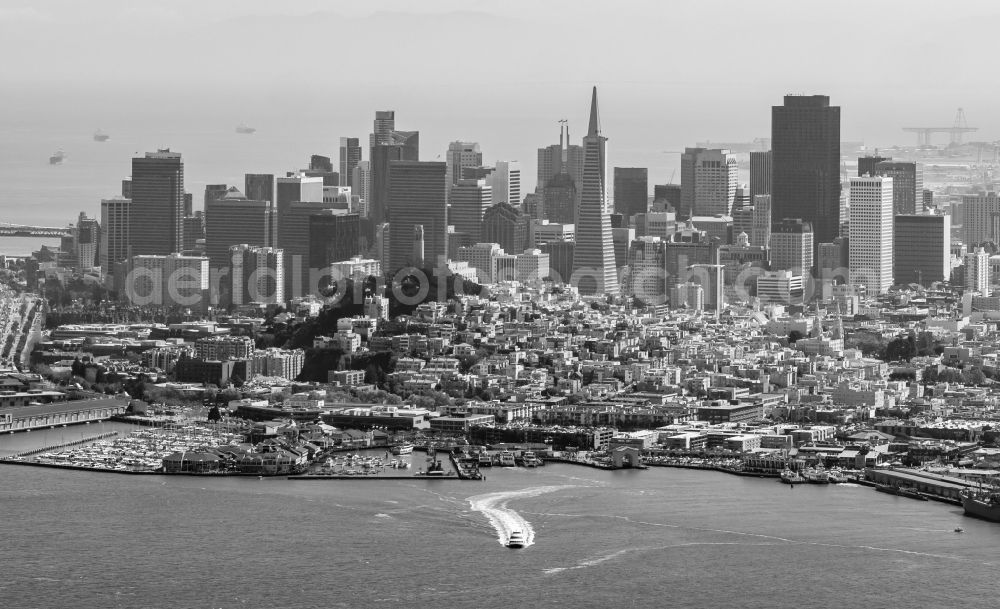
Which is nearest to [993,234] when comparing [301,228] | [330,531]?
[301,228]

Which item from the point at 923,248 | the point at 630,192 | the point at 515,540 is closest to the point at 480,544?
the point at 515,540

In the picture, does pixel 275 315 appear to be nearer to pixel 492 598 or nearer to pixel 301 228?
pixel 301 228

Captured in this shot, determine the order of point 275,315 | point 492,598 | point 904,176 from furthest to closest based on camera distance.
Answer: point 904,176, point 275,315, point 492,598

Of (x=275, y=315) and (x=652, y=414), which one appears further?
(x=275, y=315)

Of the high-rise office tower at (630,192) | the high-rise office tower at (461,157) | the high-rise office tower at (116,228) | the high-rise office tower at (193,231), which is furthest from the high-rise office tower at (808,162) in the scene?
the high-rise office tower at (116,228)

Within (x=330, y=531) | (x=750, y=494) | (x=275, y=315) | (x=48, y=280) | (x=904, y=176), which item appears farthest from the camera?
(x=904, y=176)

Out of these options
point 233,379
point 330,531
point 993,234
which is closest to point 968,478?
point 330,531

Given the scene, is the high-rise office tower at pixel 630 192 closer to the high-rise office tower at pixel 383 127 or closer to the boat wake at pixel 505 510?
the high-rise office tower at pixel 383 127

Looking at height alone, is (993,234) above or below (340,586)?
above
